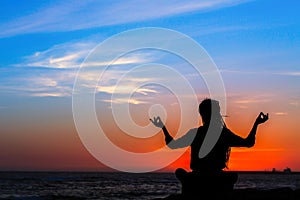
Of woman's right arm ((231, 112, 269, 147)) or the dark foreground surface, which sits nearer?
woman's right arm ((231, 112, 269, 147))

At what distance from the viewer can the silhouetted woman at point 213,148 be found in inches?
330

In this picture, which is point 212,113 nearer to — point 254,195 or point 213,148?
point 213,148

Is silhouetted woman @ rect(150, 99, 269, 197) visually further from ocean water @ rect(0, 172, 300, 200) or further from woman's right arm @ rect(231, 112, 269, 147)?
ocean water @ rect(0, 172, 300, 200)

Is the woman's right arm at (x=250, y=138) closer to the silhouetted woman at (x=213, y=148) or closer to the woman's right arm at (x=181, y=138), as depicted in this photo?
the silhouetted woman at (x=213, y=148)

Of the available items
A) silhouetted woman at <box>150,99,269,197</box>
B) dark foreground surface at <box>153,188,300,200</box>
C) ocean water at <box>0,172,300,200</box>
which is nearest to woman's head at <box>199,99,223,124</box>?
silhouetted woman at <box>150,99,269,197</box>

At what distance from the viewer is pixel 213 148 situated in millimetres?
8406

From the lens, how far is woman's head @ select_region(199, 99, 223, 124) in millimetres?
8391

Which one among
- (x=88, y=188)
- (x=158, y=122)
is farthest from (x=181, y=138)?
(x=88, y=188)

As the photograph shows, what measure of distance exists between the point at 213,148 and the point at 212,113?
0.60 meters

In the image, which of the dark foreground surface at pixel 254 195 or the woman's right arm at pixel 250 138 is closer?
the woman's right arm at pixel 250 138

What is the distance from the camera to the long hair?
839cm

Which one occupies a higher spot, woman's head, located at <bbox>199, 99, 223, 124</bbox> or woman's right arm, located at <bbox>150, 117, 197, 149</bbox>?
woman's head, located at <bbox>199, 99, 223, 124</bbox>

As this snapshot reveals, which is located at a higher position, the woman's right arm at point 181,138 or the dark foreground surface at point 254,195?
the woman's right arm at point 181,138

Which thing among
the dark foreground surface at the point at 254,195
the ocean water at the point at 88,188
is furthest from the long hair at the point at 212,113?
the ocean water at the point at 88,188
